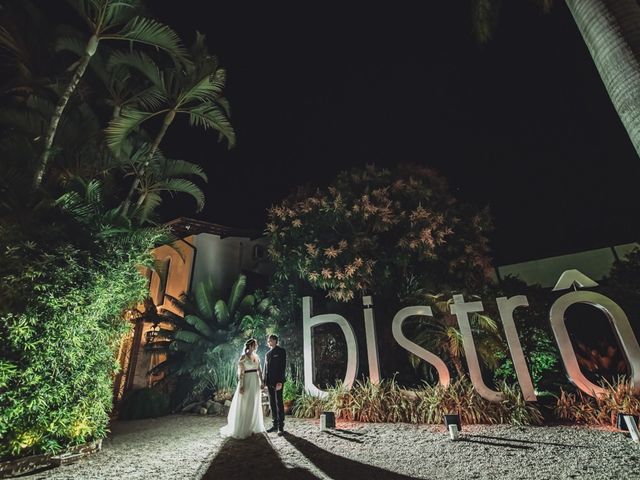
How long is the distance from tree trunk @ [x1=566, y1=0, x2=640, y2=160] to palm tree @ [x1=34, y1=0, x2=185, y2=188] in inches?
274

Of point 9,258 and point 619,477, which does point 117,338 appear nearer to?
point 9,258

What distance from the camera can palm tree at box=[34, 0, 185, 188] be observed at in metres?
5.89

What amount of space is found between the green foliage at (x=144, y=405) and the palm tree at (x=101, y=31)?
24.6ft

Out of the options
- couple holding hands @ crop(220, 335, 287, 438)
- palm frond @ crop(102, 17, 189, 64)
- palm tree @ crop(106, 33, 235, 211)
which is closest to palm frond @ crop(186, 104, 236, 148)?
palm tree @ crop(106, 33, 235, 211)

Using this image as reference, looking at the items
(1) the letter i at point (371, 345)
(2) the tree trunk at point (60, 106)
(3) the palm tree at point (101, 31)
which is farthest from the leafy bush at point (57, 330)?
(1) the letter i at point (371, 345)

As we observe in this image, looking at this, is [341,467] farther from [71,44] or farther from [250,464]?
[71,44]

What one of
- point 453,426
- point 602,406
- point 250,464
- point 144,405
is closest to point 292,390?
point 144,405

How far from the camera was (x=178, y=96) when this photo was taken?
721 centimetres

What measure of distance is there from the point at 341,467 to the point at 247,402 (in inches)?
110

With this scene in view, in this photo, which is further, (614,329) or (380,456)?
(614,329)

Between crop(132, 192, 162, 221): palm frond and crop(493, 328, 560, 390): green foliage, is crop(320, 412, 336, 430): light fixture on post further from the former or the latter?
crop(132, 192, 162, 221): palm frond

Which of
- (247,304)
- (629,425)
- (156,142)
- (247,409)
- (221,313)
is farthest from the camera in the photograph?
(247,304)

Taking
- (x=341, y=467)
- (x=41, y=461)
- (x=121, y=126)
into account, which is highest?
(x=121, y=126)

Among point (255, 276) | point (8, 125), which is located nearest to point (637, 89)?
point (8, 125)
